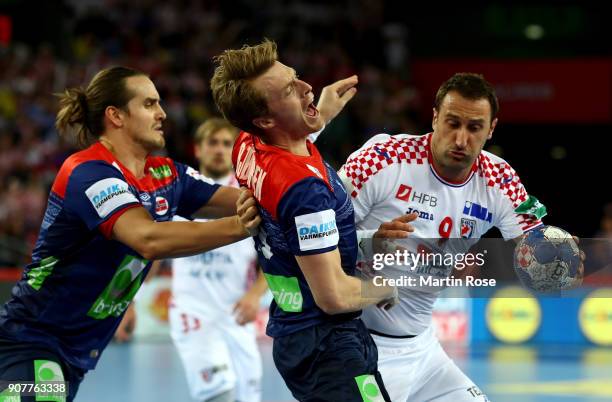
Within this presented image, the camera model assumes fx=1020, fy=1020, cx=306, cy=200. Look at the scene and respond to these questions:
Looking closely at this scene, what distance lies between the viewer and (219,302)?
26.3 ft

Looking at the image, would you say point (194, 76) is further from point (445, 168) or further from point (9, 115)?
point (445, 168)

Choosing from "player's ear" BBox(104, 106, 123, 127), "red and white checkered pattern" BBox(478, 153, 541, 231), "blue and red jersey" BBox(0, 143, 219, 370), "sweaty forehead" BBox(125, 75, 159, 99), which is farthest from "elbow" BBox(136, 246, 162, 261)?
"red and white checkered pattern" BBox(478, 153, 541, 231)

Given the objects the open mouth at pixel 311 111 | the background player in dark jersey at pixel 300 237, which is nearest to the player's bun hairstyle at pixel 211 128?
the background player in dark jersey at pixel 300 237

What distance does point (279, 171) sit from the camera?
4070 mm

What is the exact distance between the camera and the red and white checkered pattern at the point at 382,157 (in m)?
4.95

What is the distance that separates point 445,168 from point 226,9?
1550 cm

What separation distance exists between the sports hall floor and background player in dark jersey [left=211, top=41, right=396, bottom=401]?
5116mm

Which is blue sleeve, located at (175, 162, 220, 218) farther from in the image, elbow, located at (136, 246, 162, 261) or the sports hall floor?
the sports hall floor

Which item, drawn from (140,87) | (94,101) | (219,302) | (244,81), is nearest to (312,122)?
(244,81)

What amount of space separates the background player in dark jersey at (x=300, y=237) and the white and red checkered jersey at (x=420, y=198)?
626 mm

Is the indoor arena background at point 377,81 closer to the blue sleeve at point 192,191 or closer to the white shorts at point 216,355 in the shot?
the white shorts at point 216,355

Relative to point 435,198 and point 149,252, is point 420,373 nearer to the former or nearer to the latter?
point 435,198

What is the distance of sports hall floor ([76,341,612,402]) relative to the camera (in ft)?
31.3

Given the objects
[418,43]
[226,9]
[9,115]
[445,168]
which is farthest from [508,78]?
[445,168]
